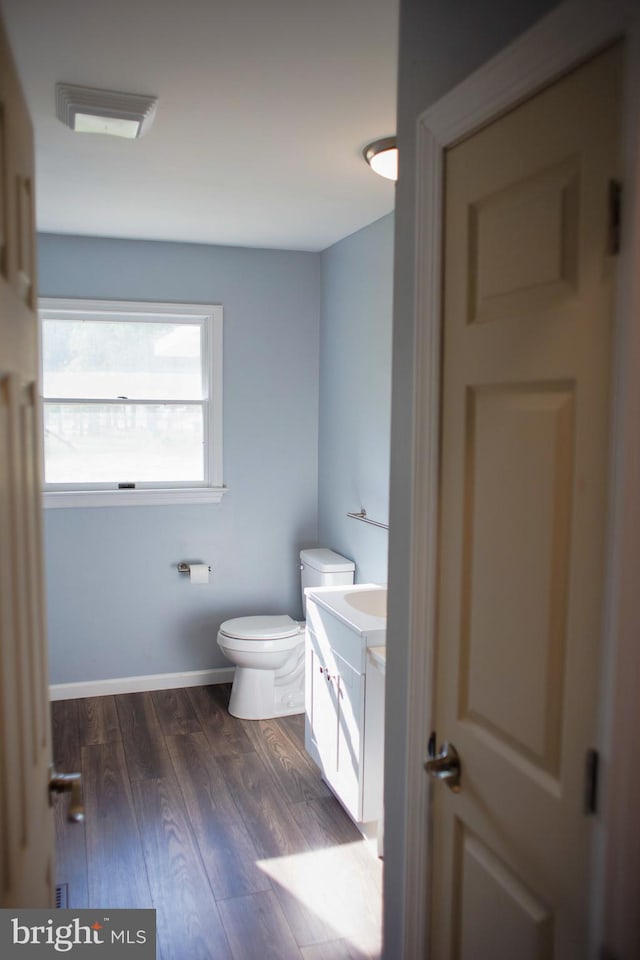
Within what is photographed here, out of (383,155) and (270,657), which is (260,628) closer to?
(270,657)

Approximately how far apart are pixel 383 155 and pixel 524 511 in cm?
183

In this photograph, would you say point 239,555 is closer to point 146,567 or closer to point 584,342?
point 146,567

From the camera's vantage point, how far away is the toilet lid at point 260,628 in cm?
384

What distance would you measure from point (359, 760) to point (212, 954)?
811 millimetres

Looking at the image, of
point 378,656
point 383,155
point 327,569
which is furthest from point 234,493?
point 383,155

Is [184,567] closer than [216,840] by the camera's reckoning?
No

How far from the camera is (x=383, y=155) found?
2607mm

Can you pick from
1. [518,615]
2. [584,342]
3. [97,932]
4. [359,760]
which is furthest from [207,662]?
[584,342]

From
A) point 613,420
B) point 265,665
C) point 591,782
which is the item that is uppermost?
point 613,420

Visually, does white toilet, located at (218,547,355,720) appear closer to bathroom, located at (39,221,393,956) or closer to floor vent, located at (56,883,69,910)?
bathroom, located at (39,221,393,956)

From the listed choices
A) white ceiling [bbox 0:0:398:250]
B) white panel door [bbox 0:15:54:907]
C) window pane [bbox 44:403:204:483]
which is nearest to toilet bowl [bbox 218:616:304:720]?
window pane [bbox 44:403:204:483]

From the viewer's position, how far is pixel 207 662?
4.43m

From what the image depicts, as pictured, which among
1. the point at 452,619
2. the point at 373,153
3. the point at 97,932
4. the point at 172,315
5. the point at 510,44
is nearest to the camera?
the point at 510,44

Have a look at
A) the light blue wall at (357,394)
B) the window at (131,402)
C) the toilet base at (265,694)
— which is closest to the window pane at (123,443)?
the window at (131,402)
